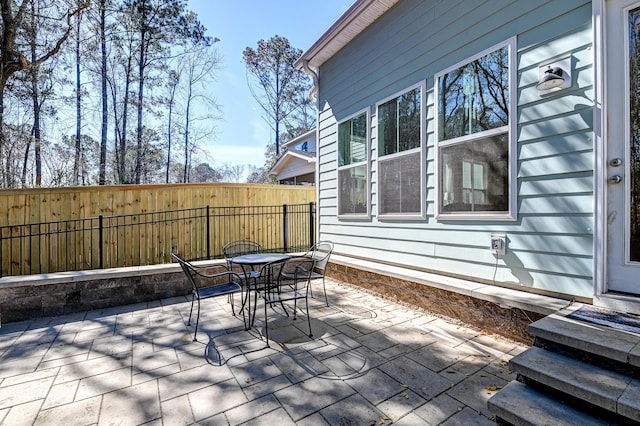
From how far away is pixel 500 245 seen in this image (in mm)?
2793

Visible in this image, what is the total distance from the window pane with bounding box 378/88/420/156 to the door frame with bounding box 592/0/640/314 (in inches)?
66.3

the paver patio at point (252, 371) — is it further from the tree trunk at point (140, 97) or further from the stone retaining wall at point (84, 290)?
the tree trunk at point (140, 97)

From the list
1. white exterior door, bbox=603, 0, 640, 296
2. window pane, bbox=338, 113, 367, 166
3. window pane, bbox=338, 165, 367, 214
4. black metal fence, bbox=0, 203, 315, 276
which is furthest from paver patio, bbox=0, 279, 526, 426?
Result: window pane, bbox=338, 113, 367, 166

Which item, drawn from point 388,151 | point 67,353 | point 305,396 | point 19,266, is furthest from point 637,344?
point 19,266

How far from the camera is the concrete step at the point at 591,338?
1.59 m

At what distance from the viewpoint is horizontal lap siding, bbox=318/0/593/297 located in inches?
91.3

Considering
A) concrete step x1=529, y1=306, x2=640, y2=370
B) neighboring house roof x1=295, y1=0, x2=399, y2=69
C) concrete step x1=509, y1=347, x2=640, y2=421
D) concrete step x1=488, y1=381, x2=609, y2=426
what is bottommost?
concrete step x1=488, y1=381, x2=609, y2=426

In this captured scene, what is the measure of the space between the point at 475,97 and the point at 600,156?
1248 mm

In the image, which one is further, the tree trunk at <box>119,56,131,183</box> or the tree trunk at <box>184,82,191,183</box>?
the tree trunk at <box>184,82,191,183</box>

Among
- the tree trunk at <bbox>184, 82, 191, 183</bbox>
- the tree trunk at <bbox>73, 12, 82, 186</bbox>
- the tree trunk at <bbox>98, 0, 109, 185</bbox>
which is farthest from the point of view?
the tree trunk at <bbox>184, 82, 191, 183</bbox>

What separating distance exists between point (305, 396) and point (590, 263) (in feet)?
7.75

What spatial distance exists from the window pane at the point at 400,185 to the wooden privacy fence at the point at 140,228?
2391mm

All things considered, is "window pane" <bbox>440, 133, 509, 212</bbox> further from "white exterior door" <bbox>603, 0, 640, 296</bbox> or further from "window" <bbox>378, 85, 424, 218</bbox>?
"white exterior door" <bbox>603, 0, 640, 296</bbox>

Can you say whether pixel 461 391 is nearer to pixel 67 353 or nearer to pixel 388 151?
pixel 388 151
